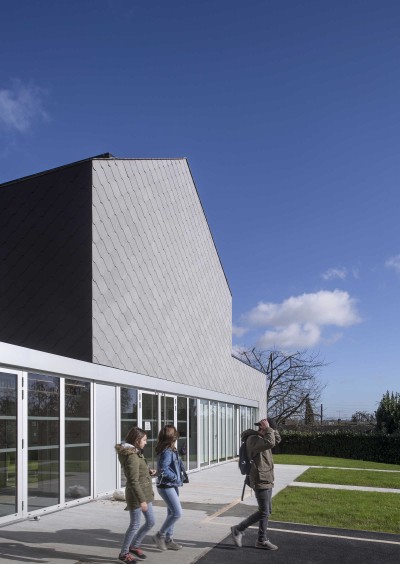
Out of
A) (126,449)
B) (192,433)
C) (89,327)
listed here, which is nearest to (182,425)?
(192,433)

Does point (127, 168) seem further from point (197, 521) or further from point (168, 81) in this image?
point (197, 521)

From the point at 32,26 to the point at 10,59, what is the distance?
0.85m

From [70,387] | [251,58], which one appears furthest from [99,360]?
[251,58]

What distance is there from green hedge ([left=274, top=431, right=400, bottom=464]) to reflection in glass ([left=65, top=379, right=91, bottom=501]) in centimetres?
2222

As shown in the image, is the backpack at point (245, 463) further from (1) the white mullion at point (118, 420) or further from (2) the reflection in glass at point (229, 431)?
(2) the reflection in glass at point (229, 431)

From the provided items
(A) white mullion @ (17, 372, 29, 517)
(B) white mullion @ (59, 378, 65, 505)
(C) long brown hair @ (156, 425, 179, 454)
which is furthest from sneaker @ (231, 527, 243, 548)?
(B) white mullion @ (59, 378, 65, 505)

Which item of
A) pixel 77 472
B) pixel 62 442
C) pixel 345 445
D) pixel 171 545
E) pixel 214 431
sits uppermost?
pixel 62 442

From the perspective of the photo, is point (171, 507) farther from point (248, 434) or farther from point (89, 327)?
point (89, 327)

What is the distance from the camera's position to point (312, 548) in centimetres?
848

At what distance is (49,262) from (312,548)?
7866 millimetres

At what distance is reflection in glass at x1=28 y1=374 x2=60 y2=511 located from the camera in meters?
10.3

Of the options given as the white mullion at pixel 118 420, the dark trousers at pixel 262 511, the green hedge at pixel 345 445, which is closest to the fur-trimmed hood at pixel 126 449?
the dark trousers at pixel 262 511

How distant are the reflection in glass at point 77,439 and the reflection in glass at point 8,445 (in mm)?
1753

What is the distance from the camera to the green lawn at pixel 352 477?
17.5m
